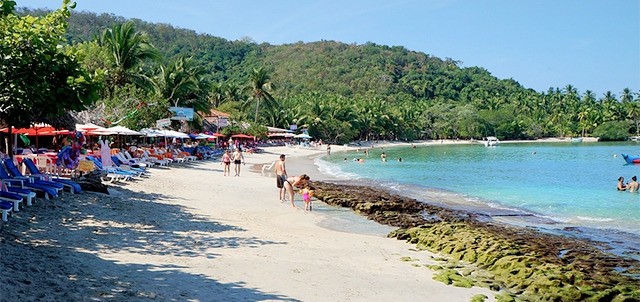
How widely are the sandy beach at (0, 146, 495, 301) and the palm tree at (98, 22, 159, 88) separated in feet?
75.0

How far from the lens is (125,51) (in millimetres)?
34062

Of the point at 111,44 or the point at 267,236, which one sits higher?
the point at 111,44

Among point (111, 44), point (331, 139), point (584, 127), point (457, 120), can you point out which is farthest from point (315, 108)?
point (584, 127)

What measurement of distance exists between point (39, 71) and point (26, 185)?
3.75 m

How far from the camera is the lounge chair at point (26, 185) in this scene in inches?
422

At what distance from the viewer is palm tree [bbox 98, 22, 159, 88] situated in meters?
33.8

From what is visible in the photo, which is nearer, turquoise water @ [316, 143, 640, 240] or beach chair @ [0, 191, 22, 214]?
beach chair @ [0, 191, 22, 214]

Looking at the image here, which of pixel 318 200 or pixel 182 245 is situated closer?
pixel 182 245

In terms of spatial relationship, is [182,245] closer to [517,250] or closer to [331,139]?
[517,250]

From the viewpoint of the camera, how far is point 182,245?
8.86m

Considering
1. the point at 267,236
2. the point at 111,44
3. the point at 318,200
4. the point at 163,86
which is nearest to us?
the point at 267,236

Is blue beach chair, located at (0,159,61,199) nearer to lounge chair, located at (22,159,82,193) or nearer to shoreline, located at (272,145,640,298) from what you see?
lounge chair, located at (22,159,82,193)

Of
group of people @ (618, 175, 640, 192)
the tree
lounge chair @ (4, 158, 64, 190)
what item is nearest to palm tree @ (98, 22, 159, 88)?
lounge chair @ (4, 158, 64, 190)

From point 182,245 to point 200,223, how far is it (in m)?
2.52
